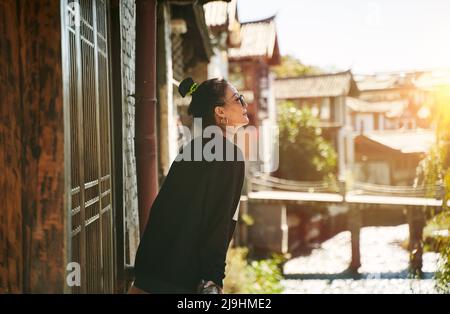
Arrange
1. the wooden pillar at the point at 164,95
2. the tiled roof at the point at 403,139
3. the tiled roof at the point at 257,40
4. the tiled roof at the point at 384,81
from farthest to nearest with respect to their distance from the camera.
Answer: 1. the tiled roof at the point at 384,81
2. the tiled roof at the point at 403,139
3. the tiled roof at the point at 257,40
4. the wooden pillar at the point at 164,95

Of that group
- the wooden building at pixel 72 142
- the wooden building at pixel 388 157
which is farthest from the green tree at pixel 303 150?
the wooden building at pixel 72 142

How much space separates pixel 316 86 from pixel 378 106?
6.67 metres

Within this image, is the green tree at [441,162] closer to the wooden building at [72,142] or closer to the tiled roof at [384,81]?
the wooden building at [72,142]

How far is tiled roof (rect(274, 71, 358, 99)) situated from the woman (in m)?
25.6

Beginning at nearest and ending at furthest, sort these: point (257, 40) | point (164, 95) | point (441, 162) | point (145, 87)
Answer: point (145, 87) → point (441, 162) → point (164, 95) → point (257, 40)

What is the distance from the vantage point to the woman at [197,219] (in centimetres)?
228

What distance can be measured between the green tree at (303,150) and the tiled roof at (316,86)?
5.76 meters

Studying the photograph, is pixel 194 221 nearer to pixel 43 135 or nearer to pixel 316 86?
pixel 43 135

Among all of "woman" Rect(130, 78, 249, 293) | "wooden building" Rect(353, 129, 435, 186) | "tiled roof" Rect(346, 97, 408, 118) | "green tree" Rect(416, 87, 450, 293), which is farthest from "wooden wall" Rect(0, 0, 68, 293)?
"tiled roof" Rect(346, 97, 408, 118)

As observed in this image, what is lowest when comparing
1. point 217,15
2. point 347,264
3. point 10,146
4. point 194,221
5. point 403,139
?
point 347,264

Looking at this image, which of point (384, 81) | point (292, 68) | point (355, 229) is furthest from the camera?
point (292, 68)

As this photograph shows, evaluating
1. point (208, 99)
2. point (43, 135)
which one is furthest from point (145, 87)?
point (43, 135)

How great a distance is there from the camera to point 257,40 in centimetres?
2003

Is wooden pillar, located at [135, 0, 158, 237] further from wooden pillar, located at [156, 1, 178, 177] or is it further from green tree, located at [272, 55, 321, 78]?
green tree, located at [272, 55, 321, 78]
